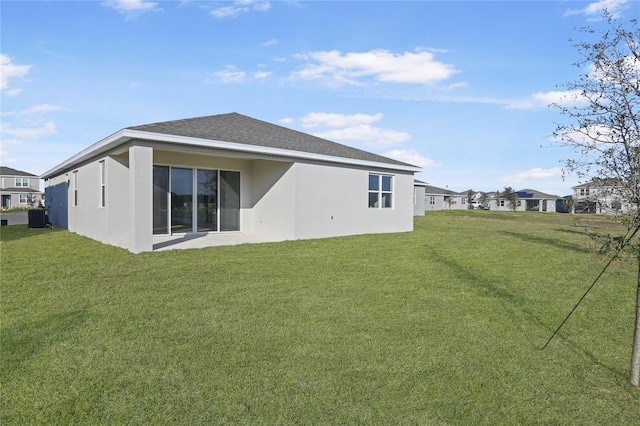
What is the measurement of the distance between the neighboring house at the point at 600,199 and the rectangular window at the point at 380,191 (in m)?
12.1

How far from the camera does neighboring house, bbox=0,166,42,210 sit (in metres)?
47.4

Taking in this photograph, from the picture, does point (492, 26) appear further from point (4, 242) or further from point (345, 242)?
point (4, 242)

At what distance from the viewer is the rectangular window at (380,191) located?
1575 cm

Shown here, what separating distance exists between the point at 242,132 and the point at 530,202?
66303 mm

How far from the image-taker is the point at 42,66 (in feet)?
40.9

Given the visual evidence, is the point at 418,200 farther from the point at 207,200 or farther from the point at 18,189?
the point at 18,189

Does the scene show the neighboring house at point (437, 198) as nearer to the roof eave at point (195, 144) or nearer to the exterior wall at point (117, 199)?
the roof eave at point (195, 144)

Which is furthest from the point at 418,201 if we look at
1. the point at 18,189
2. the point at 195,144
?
the point at 18,189

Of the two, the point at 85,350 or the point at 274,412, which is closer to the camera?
the point at 274,412

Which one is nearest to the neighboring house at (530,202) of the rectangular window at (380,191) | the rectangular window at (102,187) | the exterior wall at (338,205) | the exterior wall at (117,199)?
the rectangular window at (380,191)

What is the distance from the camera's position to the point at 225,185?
13820 mm

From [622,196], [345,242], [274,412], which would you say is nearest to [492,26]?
[345,242]

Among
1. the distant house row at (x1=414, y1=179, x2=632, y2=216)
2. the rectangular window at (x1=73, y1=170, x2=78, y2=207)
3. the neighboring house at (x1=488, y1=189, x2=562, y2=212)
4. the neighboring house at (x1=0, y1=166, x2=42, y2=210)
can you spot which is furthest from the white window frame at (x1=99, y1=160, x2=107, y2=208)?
the neighboring house at (x1=488, y1=189, x2=562, y2=212)

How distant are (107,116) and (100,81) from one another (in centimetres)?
160
